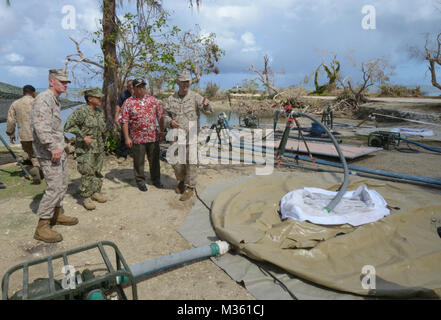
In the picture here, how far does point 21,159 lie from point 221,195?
419 cm

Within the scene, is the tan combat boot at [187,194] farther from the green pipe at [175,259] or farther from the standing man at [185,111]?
the green pipe at [175,259]

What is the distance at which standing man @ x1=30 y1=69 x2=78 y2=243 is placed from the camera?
282 cm

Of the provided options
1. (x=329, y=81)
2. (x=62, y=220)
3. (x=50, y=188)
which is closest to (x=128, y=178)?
(x=62, y=220)

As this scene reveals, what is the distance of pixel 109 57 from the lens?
576cm

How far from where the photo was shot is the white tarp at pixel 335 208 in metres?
3.05

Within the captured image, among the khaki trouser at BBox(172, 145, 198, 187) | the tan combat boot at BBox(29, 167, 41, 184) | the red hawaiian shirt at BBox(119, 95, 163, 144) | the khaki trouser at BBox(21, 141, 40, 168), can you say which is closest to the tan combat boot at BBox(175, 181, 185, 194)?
the khaki trouser at BBox(172, 145, 198, 187)

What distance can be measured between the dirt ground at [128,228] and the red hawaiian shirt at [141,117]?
2.88 feet

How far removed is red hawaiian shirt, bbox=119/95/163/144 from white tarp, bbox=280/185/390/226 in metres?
2.17

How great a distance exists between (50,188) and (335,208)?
318 cm

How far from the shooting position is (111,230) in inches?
132

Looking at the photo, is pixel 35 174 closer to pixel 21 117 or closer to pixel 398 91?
pixel 21 117
